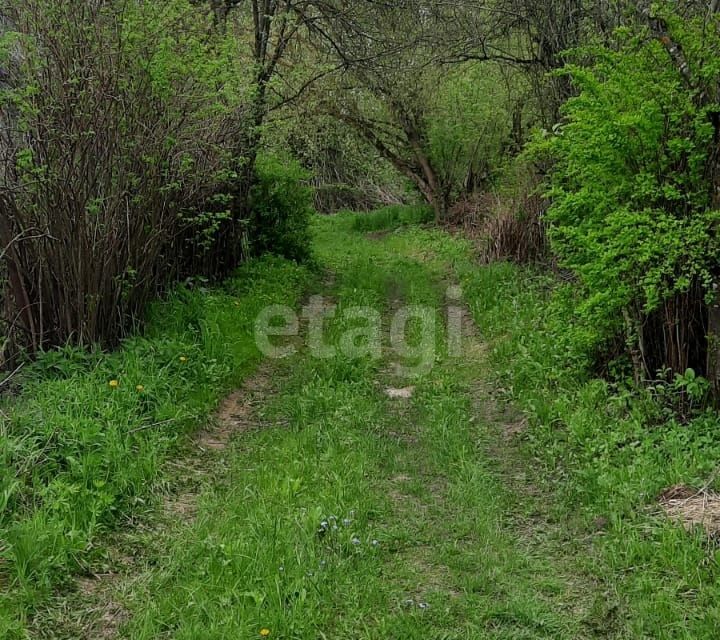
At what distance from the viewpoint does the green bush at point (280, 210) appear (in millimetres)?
10447

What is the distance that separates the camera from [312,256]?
1211 cm

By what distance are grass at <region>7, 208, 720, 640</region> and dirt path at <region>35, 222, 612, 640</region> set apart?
0.01m

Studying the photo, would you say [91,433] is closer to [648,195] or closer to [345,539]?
[345,539]

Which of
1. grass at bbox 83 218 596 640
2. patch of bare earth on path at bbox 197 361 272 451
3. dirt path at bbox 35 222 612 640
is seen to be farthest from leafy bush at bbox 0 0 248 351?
grass at bbox 83 218 596 640

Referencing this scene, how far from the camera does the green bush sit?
10.4 m

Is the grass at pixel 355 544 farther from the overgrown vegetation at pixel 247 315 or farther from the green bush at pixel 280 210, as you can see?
the green bush at pixel 280 210

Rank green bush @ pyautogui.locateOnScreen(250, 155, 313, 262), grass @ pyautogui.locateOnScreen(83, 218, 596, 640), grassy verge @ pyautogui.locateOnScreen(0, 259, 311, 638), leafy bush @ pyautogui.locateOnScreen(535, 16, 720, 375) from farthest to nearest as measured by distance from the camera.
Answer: green bush @ pyautogui.locateOnScreen(250, 155, 313, 262) → leafy bush @ pyautogui.locateOnScreen(535, 16, 720, 375) → grassy verge @ pyautogui.locateOnScreen(0, 259, 311, 638) → grass @ pyautogui.locateOnScreen(83, 218, 596, 640)

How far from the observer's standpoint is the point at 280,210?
35.9ft

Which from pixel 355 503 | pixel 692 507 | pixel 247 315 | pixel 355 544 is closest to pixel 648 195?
pixel 692 507

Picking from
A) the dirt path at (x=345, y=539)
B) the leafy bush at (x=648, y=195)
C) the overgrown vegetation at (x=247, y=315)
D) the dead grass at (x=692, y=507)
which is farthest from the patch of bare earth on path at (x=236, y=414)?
the dead grass at (x=692, y=507)

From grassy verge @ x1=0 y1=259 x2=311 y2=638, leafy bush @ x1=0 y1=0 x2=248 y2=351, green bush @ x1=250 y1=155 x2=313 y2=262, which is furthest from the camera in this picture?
green bush @ x1=250 y1=155 x2=313 y2=262

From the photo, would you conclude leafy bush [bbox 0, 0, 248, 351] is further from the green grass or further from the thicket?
the green grass

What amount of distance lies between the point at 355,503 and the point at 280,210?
7.76m

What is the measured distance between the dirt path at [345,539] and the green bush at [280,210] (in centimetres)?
545
